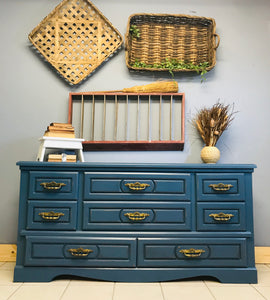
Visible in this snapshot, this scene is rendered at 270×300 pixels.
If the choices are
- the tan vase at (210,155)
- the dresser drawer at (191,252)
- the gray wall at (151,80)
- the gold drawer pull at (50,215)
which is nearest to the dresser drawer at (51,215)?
the gold drawer pull at (50,215)

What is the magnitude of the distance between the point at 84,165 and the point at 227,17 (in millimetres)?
1902

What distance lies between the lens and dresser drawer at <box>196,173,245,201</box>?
178 cm

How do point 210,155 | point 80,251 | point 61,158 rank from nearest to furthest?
point 80,251
point 61,158
point 210,155

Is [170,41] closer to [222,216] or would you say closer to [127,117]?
[127,117]

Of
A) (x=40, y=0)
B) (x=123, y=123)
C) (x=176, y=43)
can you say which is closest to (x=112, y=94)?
(x=123, y=123)

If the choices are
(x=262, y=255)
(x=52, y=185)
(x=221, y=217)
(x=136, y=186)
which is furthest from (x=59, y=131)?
(x=262, y=255)

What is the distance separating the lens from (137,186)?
176cm

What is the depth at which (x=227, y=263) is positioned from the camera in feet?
5.65

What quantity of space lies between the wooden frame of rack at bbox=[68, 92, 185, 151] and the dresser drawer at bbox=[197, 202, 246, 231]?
665 mm

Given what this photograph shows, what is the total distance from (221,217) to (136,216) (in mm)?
571

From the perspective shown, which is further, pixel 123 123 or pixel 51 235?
pixel 123 123
